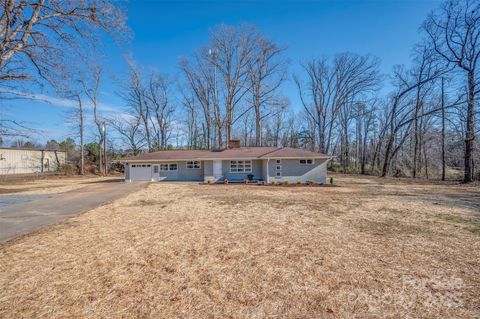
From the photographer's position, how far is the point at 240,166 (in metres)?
17.8

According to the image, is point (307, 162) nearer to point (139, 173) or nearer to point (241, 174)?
point (241, 174)

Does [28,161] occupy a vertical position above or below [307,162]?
above

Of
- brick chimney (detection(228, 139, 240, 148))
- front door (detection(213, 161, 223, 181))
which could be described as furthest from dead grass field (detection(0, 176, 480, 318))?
brick chimney (detection(228, 139, 240, 148))

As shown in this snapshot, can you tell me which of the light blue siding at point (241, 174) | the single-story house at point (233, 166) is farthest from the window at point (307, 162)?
the light blue siding at point (241, 174)

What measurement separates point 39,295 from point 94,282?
0.59 metres

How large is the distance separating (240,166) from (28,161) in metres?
28.9

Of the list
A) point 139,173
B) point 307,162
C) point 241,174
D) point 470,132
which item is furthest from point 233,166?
point 470,132

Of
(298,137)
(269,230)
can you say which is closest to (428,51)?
(298,137)

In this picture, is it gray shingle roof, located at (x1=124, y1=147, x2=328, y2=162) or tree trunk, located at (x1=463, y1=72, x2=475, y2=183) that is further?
gray shingle roof, located at (x1=124, y1=147, x2=328, y2=162)

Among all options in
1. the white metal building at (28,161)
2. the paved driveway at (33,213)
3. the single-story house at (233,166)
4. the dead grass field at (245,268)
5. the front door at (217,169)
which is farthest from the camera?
the white metal building at (28,161)

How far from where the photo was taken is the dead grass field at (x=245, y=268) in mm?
2436

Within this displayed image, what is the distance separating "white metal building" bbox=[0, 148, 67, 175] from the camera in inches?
945

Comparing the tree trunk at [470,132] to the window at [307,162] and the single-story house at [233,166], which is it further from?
the window at [307,162]

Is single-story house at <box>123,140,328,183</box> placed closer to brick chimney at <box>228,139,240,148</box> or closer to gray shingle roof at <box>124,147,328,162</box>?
gray shingle roof at <box>124,147,328,162</box>
